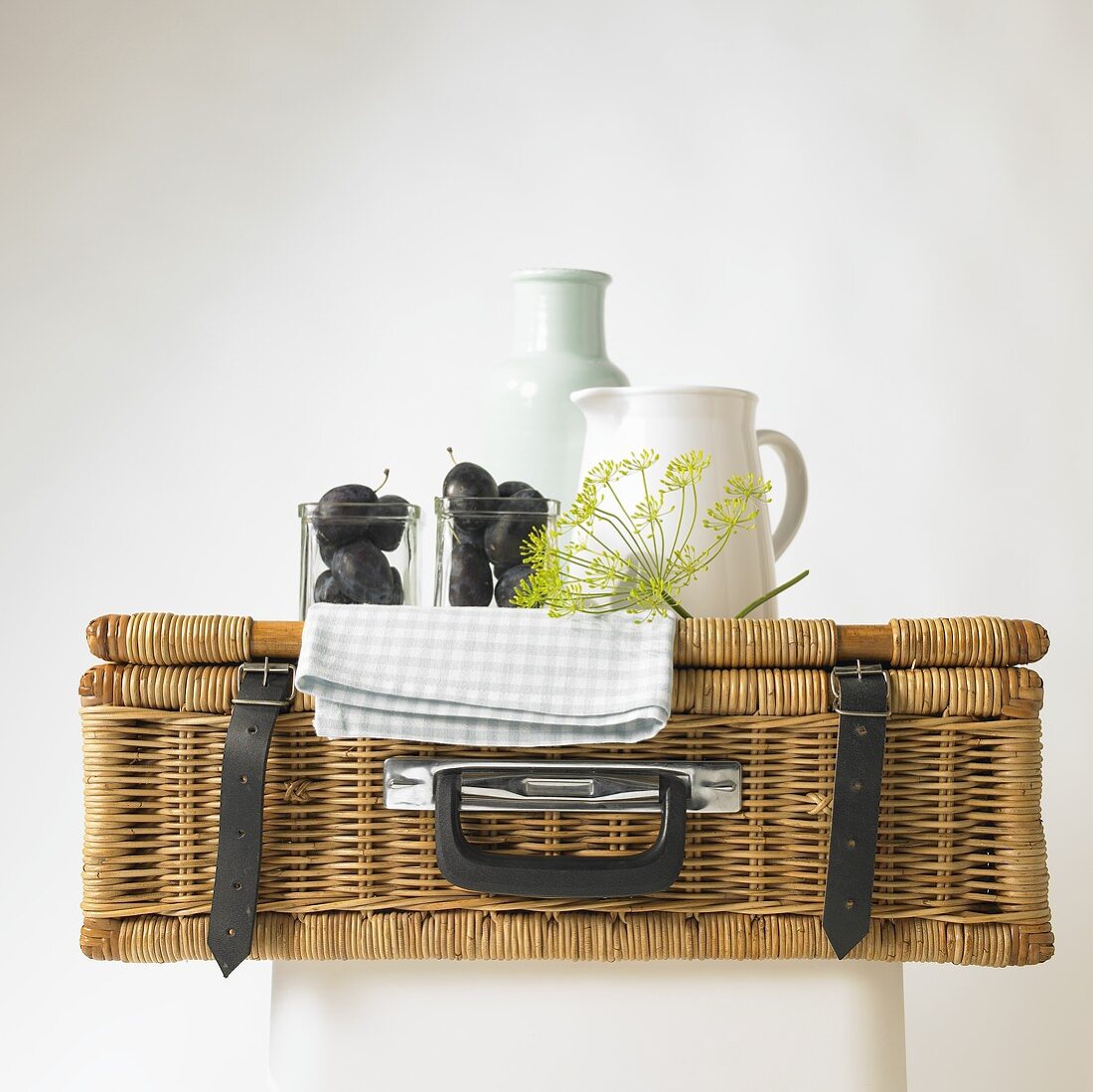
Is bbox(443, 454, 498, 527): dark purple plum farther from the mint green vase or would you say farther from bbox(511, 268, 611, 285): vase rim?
bbox(511, 268, 611, 285): vase rim

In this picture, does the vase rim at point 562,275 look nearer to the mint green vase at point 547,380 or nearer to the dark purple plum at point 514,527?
the mint green vase at point 547,380

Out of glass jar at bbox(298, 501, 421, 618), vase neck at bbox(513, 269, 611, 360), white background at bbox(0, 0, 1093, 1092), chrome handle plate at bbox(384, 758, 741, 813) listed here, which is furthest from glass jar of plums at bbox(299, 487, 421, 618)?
white background at bbox(0, 0, 1093, 1092)

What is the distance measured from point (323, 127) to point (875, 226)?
694mm

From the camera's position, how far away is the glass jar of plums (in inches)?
30.2

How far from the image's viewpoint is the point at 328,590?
774 mm

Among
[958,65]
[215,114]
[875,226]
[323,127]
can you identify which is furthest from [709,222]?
[215,114]

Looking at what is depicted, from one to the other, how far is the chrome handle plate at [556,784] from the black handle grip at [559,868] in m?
0.01

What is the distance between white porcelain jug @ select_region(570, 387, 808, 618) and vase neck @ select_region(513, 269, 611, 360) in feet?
0.48

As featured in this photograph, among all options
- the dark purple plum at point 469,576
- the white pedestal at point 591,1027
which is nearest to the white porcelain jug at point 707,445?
the dark purple plum at point 469,576

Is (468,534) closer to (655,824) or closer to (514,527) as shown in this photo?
(514,527)

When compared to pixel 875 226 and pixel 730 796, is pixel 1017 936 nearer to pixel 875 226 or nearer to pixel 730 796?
pixel 730 796

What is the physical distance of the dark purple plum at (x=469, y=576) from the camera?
0.78 meters

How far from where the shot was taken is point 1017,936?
71 centimetres

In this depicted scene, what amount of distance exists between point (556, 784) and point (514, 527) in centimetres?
16
